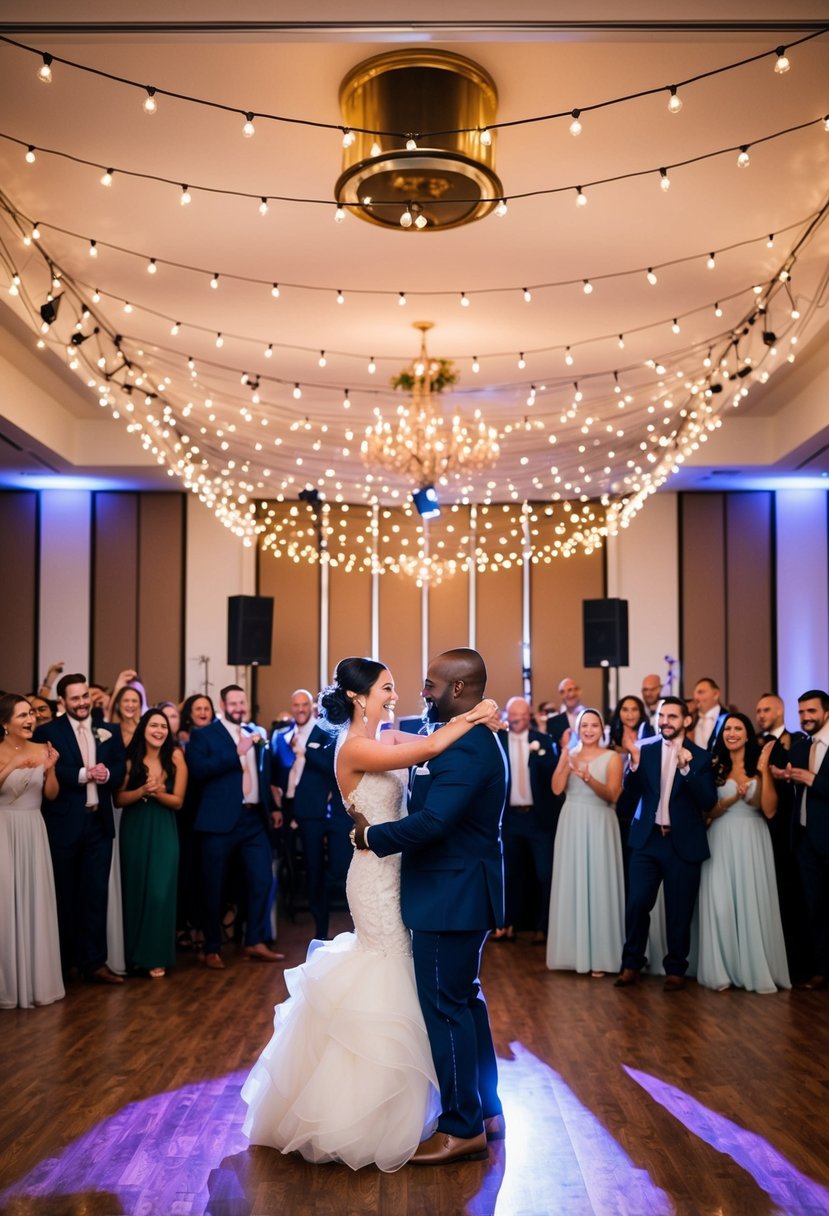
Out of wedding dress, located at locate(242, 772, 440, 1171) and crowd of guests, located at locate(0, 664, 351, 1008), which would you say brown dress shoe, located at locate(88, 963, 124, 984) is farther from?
wedding dress, located at locate(242, 772, 440, 1171)

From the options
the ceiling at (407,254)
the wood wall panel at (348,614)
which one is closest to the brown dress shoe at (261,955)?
the ceiling at (407,254)

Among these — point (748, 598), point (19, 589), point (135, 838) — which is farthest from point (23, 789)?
point (748, 598)

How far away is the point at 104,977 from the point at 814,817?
12.5ft

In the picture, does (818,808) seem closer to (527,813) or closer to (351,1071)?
(527,813)

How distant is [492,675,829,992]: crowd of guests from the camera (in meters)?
6.30

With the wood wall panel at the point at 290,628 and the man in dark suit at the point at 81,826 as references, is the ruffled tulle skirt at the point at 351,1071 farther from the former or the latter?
the wood wall panel at the point at 290,628

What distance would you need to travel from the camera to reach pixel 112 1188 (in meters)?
3.53

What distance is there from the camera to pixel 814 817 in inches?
249

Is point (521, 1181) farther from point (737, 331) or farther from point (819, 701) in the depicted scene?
point (737, 331)

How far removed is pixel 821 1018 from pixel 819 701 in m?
1.70

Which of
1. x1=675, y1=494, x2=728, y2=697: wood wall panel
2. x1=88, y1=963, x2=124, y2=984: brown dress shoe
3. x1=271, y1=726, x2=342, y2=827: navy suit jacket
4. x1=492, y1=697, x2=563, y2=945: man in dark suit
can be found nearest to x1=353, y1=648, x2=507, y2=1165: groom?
x1=88, y1=963, x2=124, y2=984: brown dress shoe

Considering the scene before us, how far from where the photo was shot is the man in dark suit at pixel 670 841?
20.7 ft

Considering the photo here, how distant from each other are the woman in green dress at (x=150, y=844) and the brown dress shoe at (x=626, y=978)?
2.40 metres

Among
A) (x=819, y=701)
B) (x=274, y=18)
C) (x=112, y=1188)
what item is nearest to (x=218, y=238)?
(x=274, y=18)
